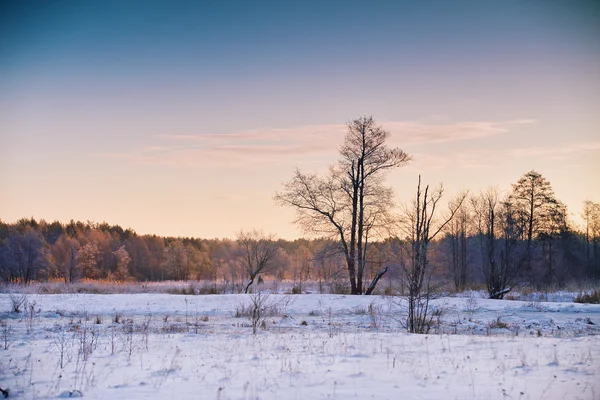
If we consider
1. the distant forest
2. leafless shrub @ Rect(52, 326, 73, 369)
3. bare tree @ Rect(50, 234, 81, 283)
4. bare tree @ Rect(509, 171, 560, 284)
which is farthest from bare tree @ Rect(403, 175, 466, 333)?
bare tree @ Rect(50, 234, 81, 283)

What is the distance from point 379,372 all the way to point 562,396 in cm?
295

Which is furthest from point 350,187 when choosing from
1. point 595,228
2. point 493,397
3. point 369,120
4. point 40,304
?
point 595,228

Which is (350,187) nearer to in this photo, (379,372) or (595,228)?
(379,372)

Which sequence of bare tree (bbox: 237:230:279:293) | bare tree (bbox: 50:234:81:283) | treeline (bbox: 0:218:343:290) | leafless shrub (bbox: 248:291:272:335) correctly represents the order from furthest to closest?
1. bare tree (bbox: 50:234:81:283)
2. treeline (bbox: 0:218:343:290)
3. bare tree (bbox: 237:230:279:293)
4. leafless shrub (bbox: 248:291:272:335)

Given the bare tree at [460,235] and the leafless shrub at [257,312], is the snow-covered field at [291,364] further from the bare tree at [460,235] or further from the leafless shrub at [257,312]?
the bare tree at [460,235]

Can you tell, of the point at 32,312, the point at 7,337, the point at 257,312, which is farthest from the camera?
the point at 32,312

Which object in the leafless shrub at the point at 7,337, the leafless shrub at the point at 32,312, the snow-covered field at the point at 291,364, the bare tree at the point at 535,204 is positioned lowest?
the leafless shrub at the point at 32,312

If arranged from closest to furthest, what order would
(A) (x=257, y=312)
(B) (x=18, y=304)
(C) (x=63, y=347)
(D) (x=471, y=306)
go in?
(C) (x=63, y=347) < (A) (x=257, y=312) < (B) (x=18, y=304) < (D) (x=471, y=306)

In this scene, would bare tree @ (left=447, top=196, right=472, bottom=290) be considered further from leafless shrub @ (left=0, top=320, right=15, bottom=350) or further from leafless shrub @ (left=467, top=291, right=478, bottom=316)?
leafless shrub @ (left=0, top=320, right=15, bottom=350)

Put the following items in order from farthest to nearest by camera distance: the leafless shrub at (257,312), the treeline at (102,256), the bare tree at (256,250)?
the treeline at (102,256), the bare tree at (256,250), the leafless shrub at (257,312)

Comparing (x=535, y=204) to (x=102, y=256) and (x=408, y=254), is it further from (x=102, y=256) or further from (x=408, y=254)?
(x=102, y=256)

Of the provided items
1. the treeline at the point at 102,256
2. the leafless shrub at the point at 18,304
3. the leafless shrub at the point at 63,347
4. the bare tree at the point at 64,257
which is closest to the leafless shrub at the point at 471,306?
the leafless shrub at the point at 63,347

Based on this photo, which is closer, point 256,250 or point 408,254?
point 408,254

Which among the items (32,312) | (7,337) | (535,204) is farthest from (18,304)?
(535,204)
